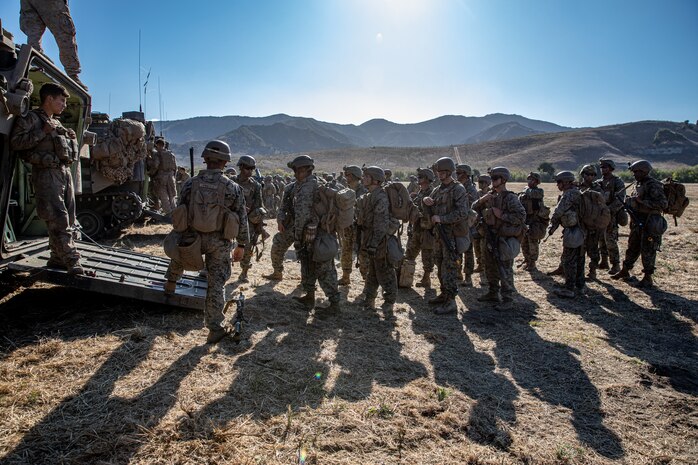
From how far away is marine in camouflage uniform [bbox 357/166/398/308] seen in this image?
20.4 feet

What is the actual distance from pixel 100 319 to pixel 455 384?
406 centimetres

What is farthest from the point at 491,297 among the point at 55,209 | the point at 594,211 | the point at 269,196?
the point at 269,196

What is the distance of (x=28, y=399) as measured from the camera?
11.0ft

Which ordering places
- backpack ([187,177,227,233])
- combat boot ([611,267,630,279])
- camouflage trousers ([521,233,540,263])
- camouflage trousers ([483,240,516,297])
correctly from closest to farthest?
backpack ([187,177,227,233]) < camouflage trousers ([483,240,516,297]) < combat boot ([611,267,630,279]) < camouflage trousers ([521,233,540,263])

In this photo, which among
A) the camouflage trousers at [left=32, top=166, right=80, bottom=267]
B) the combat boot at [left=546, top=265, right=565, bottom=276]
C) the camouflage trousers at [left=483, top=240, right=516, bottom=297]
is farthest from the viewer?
the combat boot at [left=546, top=265, right=565, bottom=276]

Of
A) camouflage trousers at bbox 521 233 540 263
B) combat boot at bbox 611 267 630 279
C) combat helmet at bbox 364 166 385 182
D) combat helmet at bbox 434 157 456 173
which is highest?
combat helmet at bbox 434 157 456 173

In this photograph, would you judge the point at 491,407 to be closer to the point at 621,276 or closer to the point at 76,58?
the point at 621,276

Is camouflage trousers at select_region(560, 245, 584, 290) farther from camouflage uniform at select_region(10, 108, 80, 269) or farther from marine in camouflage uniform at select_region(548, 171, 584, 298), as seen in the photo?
camouflage uniform at select_region(10, 108, 80, 269)

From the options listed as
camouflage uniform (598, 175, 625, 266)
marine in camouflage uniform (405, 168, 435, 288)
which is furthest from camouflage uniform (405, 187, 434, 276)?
camouflage uniform (598, 175, 625, 266)

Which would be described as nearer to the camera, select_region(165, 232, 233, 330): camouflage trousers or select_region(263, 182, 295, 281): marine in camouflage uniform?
select_region(165, 232, 233, 330): camouflage trousers

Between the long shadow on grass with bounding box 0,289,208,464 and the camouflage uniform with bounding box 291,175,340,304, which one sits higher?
the camouflage uniform with bounding box 291,175,340,304

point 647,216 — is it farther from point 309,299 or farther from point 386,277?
point 309,299

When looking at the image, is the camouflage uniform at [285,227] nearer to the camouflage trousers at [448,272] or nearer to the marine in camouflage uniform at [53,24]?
the camouflage trousers at [448,272]

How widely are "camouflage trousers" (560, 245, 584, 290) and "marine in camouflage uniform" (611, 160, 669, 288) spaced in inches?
59.4
